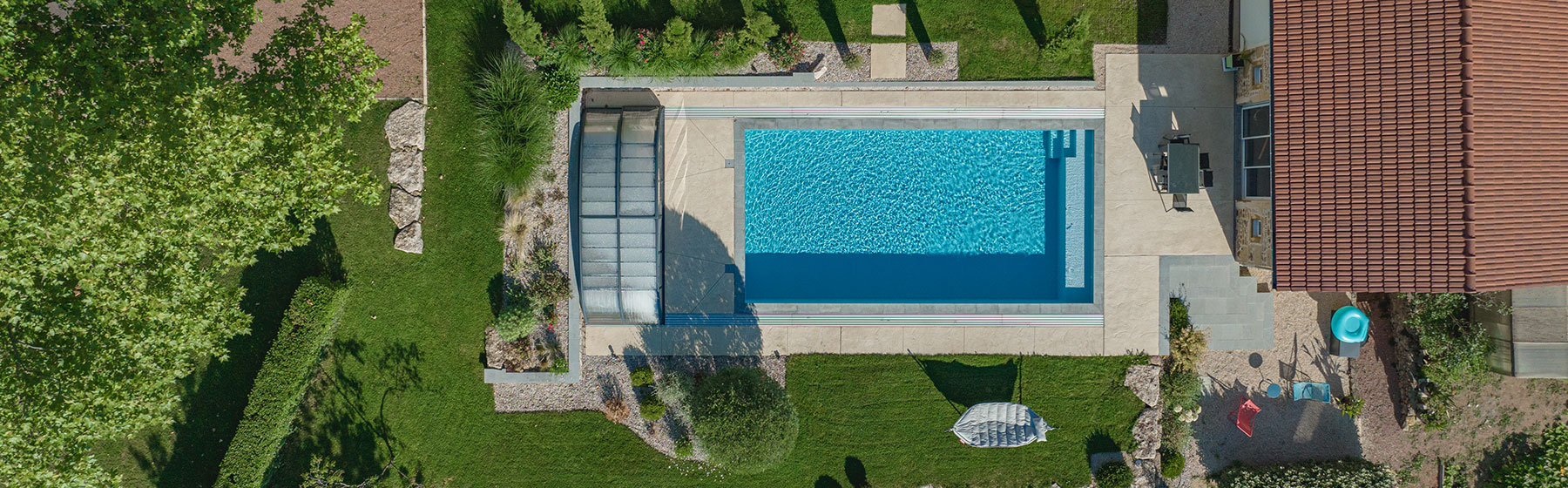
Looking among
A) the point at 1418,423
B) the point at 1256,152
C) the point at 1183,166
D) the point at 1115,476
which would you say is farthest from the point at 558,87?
the point at 1418,423

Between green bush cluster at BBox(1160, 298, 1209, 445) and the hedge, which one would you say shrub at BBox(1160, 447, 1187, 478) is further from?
the hedge

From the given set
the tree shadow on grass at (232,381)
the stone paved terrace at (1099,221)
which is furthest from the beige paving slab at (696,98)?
the tree shadow on grass at (232,381)

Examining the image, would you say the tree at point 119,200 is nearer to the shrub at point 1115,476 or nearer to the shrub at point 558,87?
the shrub at point 558,87

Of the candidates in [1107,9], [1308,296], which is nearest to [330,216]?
[1107,9]

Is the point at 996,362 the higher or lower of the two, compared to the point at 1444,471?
higher

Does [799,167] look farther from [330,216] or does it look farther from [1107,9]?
[330,216]

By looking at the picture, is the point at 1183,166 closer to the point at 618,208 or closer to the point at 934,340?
the point at 934,340
